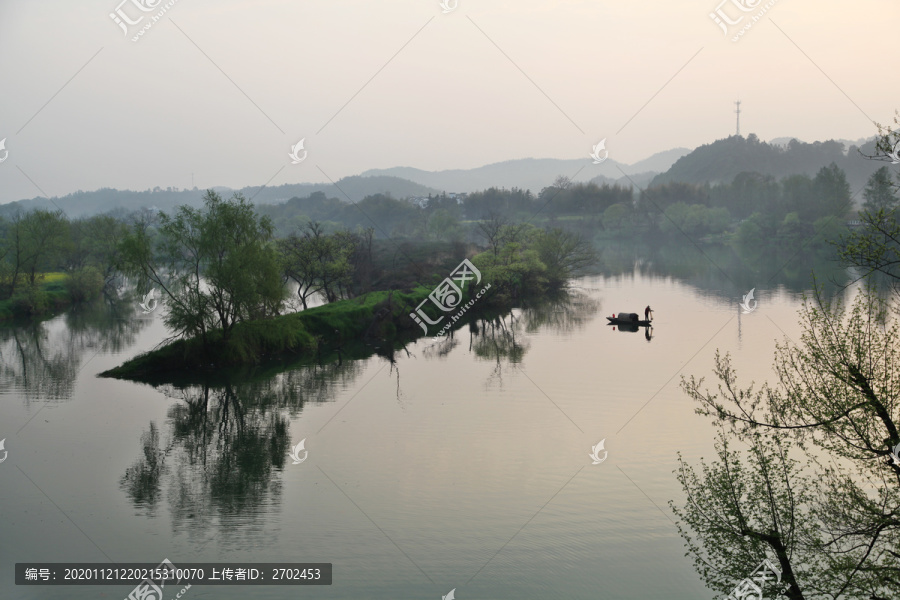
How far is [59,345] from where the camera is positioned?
40.7 m

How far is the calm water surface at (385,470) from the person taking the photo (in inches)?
568

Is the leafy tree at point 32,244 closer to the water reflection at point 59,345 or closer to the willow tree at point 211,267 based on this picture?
the water reflection at point 59,345

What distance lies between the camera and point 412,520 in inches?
642

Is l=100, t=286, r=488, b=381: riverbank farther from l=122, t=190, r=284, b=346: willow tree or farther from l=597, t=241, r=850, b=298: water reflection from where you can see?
l=597, t=241, r=850, b=298: water reflection

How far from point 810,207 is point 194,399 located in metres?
118

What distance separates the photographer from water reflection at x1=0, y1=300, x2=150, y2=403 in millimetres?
30953

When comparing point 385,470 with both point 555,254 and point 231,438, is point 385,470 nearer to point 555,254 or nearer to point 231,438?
point 231,438

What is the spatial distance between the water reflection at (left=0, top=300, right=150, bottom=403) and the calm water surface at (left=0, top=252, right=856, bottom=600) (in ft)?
0.94

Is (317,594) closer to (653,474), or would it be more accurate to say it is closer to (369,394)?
(653,474)

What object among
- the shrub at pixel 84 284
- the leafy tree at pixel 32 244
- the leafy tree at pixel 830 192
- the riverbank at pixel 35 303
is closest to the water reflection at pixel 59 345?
the riverbank at pixel 35 303

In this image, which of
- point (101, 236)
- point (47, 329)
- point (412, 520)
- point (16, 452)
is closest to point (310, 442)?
point (412, 520)

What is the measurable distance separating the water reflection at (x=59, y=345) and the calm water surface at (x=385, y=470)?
11.3 inches

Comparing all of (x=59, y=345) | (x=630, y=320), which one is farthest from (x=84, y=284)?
(x=630, y=320)

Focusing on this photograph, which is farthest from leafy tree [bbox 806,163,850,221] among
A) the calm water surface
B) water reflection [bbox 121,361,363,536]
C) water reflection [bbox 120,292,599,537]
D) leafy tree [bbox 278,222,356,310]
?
water reflection [bbox 121,361,363,536]
